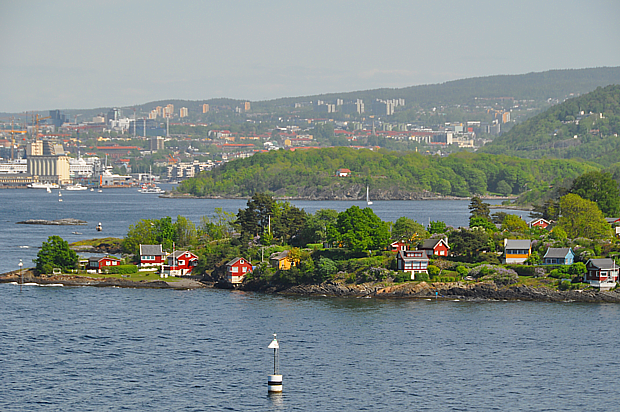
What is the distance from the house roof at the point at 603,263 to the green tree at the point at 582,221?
9916 millimetres

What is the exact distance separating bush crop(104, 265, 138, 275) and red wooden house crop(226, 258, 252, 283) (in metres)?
6.68

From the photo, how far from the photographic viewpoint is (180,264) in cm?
5322

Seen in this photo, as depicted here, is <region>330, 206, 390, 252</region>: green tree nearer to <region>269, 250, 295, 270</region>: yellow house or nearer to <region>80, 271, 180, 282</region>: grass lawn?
<region>269, 250, 295, 270</region>: yellow house

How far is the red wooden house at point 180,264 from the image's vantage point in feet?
174

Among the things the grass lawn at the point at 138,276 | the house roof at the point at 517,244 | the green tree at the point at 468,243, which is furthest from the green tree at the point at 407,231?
the grass lawn at the point at 138,276

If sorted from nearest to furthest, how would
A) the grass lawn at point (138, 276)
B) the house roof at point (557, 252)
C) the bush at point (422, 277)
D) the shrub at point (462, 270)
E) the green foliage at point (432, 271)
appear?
the bush at point (422, 277) → the shrub at point (462, 270) → the green foliage at point (432, 271) → the house roof at point (557, 252) → the grass lawn at point (138, 276)

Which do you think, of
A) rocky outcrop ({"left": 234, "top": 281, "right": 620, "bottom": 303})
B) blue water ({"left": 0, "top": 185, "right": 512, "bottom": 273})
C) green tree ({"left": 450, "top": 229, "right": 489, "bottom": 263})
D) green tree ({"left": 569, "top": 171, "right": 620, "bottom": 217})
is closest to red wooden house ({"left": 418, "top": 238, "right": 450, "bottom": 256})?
green tree ({"left": 450, "top": 229, "right": 489, "bottom": 263})

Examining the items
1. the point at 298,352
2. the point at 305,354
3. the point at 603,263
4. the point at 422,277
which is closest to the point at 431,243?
the point at 422,277

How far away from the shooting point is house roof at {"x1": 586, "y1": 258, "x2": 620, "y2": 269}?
149ft

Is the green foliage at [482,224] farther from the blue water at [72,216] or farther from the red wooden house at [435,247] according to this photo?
the blue water at [72,216]

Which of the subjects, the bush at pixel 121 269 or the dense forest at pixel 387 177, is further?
the dense forest at pixel 387 177

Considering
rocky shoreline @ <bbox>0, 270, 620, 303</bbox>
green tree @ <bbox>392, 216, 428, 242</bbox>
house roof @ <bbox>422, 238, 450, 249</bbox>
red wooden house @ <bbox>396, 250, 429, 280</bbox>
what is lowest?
rocky shoreline @ <bbox>0, 270, 620, 303</bbox>

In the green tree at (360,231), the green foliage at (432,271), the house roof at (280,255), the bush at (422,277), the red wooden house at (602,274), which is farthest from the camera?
the green tree at (360,231)

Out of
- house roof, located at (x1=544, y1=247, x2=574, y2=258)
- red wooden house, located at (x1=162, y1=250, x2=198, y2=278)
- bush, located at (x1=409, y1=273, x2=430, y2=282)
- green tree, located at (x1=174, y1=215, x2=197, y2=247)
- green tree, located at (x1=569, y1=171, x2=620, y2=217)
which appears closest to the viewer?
bush, located at (x1=409, y1=273, x2=430, y2=282)
